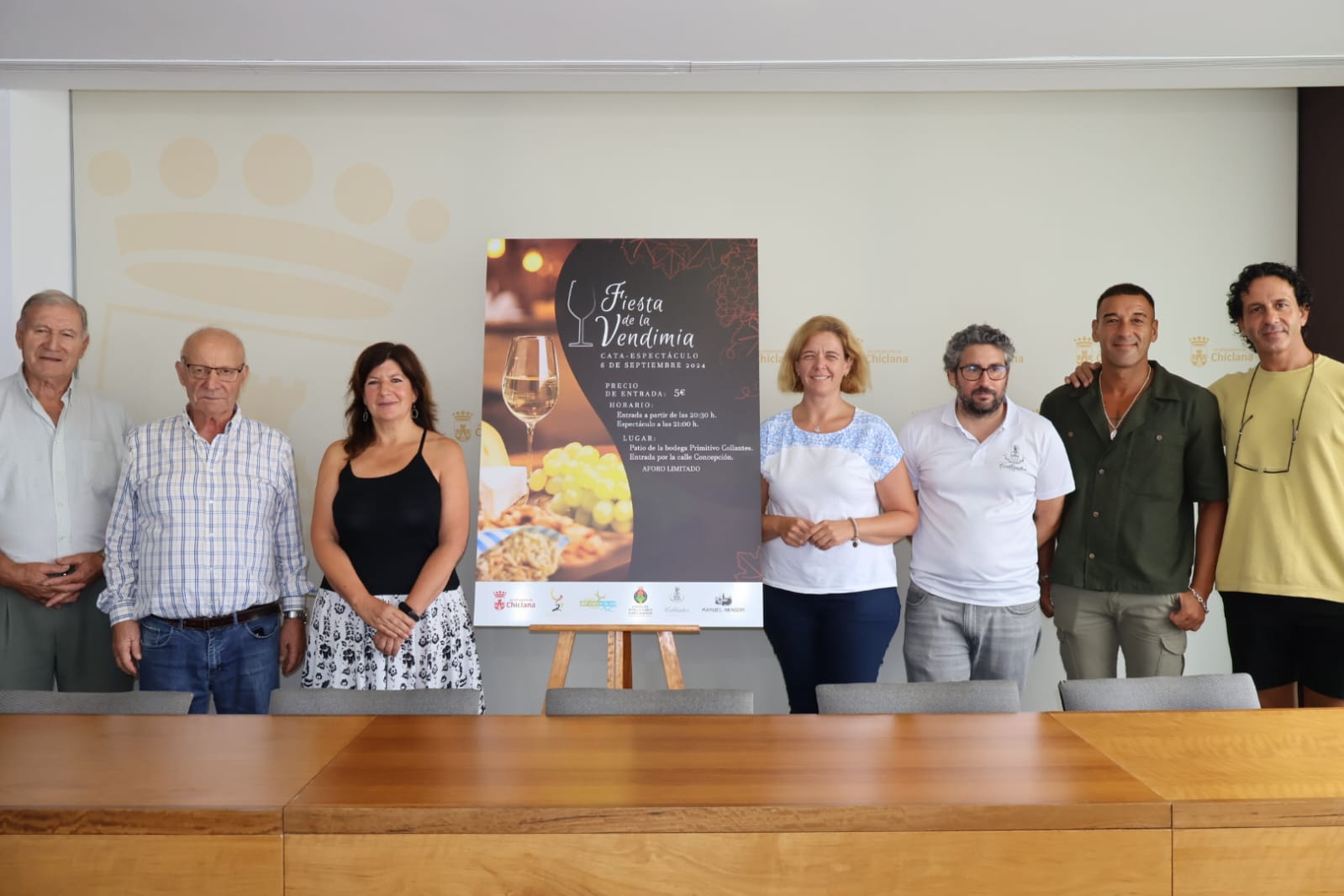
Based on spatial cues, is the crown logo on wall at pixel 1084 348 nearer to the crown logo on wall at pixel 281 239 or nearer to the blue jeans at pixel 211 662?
the crown logo on wall at pixel 281 239

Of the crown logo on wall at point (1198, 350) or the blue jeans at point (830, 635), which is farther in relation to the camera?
the crown logo on wall at point (1198, 350)

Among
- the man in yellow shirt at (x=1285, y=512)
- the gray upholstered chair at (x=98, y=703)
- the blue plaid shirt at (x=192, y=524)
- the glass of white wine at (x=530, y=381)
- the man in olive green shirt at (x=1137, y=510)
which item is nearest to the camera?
the gray upholstered chair at (x=98, y=703)

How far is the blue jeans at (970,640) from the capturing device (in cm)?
325

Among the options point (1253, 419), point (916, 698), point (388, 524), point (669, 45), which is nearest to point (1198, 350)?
point (1253, 419)

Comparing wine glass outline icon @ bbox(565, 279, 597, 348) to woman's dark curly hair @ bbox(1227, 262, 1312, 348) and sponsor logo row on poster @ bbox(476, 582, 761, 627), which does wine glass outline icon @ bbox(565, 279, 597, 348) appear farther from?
woman's dark curly hair @ bbox(1227, 262, 1312, 348)

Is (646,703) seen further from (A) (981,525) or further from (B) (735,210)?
(B) (735,210)

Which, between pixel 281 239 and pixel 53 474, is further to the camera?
pixel 281 239

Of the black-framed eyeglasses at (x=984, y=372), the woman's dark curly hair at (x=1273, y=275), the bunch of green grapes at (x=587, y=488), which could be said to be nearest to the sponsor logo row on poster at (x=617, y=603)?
the bunch of green grapes at (x=587, y=488)

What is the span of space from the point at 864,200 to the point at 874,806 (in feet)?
11.0

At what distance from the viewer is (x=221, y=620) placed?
3.29 metres

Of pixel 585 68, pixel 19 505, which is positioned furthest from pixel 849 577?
pixel 19 505

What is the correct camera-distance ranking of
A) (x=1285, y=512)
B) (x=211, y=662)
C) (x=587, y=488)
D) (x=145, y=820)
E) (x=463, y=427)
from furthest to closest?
(x=463, y=427), (x=587, y=488), (x=211, y=662), (x=1285, y=512), (x=145, y=820)

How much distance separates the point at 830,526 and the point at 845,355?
2.11 feet

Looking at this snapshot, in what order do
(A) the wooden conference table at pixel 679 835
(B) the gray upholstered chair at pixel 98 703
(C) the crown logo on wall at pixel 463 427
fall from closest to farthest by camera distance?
1. (A) the wooden conference table at pixel 679 835
2. (B) the gray upholstered chair at pixel 98 703
3. (C) the crown logo on wall at pixel 463 427
